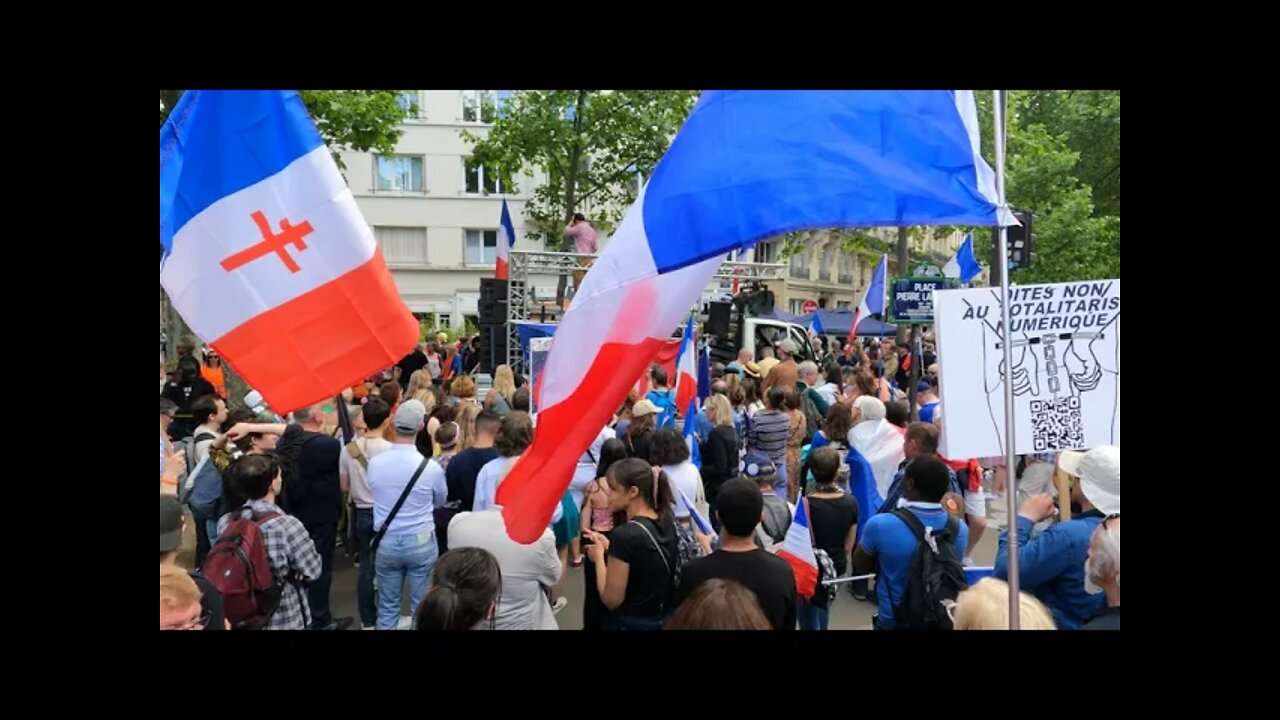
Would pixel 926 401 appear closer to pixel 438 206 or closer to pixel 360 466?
pixel 360 466

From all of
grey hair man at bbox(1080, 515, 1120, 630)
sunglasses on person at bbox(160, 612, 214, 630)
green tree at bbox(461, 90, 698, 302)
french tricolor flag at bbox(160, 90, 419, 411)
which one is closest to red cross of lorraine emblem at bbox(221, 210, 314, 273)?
french tricolor flag at bbox(160, 90, 419, 411)

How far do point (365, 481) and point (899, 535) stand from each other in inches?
141

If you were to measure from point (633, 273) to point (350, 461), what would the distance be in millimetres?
3304

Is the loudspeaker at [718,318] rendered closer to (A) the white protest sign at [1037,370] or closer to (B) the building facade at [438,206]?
(A) the white protest sign at [1037,370]

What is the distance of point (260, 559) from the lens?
3848 mm

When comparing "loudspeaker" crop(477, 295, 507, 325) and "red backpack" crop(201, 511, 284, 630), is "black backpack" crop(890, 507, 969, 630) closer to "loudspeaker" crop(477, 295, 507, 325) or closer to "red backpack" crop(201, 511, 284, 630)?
"red backpack" crop(201, 511, 284, 630)

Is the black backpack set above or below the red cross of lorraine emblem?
below

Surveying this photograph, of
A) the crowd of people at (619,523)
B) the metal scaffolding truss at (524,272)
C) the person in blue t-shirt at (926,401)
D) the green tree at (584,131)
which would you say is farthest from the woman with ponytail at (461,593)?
the green tree at (584,131)

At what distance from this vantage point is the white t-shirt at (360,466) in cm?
575

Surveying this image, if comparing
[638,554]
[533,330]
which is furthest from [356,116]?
[638,554]

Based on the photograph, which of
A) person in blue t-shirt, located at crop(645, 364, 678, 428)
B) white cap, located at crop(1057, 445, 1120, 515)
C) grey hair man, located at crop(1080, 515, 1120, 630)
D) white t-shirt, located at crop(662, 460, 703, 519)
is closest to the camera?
grey hair man, located at crop(1080, 515, 1120, 630)

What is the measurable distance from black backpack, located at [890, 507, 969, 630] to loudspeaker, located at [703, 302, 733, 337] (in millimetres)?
13754

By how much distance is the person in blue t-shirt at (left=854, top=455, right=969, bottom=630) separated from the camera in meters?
4.02

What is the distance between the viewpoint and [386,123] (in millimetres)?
17125
